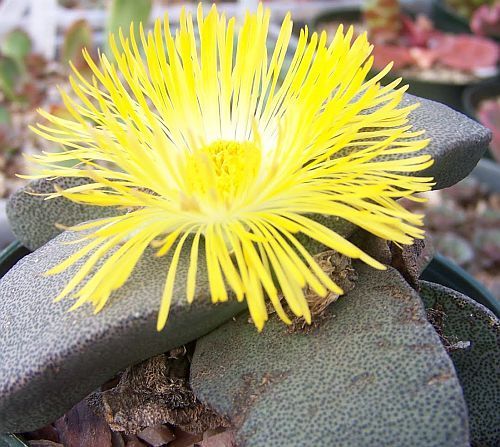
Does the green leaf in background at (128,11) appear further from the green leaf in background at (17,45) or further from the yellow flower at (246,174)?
the yellow flower at (246,174)

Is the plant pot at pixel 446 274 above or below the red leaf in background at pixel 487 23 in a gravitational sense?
above

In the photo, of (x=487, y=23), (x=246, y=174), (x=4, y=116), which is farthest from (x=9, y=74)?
(x=487, y=23)

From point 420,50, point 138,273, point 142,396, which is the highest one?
point 138,273

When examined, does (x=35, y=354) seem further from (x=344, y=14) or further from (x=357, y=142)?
(x=344, y=14)

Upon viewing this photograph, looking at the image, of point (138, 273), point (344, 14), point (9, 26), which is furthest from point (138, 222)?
point (344, 14)

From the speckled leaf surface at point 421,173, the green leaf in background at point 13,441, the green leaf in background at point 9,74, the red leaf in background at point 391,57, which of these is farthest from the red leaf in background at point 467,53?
the green leaf in background at point 13,441

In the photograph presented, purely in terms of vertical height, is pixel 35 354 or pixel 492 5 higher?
pixel 35 354
